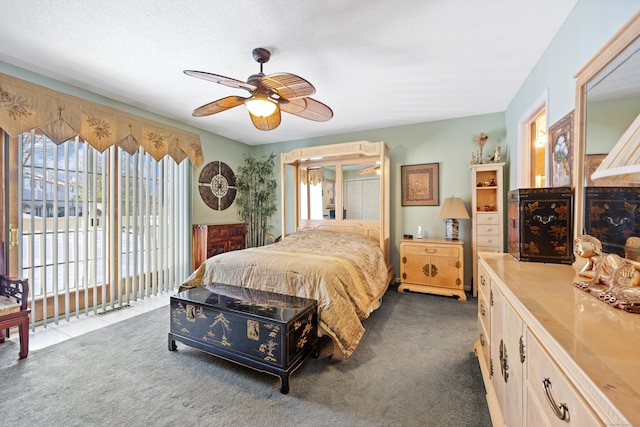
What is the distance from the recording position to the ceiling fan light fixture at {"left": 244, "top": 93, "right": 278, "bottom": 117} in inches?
83.2

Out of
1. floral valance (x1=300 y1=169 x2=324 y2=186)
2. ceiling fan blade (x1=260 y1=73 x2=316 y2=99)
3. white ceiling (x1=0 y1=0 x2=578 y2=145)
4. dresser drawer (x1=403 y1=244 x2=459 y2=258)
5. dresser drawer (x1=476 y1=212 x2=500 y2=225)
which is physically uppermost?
white ceiling (x1=0 y1=0 x2=578 y2=145)

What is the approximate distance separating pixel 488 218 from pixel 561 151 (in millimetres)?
1824

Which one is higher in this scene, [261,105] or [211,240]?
[261,105]

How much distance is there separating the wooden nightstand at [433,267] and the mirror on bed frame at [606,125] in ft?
7.02

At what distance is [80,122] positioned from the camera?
277 centimetres

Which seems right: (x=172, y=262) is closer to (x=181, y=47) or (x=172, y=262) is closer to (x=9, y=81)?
(x=9, y=81)

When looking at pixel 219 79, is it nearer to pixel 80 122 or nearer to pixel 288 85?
pixel 288 85

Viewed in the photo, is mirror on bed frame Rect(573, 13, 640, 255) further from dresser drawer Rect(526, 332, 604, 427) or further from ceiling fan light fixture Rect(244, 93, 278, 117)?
ceiling fan light fixture Rect(244, 93, 278, 117)

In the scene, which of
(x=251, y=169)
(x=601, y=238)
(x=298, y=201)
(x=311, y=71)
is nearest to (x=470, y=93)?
(x=311, y=71)

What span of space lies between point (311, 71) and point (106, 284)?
3393mm

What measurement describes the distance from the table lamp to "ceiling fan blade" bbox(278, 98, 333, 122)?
214 cm

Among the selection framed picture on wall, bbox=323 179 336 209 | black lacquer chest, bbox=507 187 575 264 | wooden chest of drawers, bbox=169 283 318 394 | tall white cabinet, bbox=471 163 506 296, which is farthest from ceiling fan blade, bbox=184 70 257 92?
tall white cabinet, bbox=471 163 506 296

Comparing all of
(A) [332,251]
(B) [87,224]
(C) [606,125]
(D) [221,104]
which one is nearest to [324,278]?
(A) [332,251]

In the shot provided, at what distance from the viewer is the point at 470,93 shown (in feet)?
10.1
